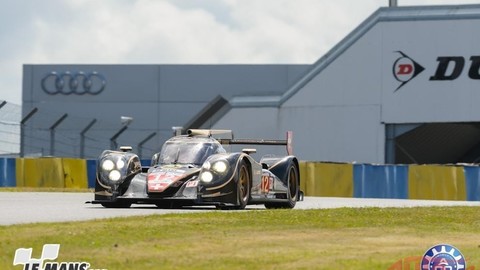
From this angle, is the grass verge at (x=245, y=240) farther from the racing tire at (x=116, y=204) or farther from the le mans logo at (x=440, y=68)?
the le mans logo at (x=440, y=68)

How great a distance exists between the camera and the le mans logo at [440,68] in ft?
165

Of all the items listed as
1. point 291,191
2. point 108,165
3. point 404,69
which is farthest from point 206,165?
point 404,69

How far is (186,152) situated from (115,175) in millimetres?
1391

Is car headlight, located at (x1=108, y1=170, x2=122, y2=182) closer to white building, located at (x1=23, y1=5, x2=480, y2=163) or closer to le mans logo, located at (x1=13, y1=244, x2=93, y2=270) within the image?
le mans logo, located at (x1=13, y1=244, x2=93, y2=270)

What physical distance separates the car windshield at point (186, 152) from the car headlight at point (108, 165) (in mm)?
972

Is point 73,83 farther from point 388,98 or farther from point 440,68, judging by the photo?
point 440,68

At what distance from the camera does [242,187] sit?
20.7 m

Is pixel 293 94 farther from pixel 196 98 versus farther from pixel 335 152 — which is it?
pixel 196 98

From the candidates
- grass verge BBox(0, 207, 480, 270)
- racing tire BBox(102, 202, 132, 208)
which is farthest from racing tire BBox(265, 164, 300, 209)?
grass verge BBox(0, 207, 480, 270)

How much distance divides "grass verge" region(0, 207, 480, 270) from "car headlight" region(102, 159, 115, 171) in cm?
332

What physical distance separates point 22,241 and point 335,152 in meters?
40.8

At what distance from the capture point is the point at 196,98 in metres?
71.2

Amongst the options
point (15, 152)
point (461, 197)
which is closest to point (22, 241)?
point (461, 197)

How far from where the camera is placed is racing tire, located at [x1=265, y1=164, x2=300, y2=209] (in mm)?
22672
